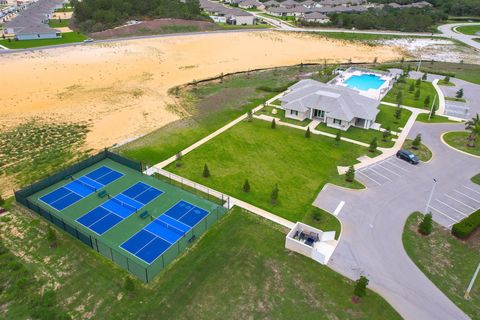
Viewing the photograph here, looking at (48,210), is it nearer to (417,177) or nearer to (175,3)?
(417,177)

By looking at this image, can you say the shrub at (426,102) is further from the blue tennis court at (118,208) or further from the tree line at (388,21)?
the tree line at (388,21)

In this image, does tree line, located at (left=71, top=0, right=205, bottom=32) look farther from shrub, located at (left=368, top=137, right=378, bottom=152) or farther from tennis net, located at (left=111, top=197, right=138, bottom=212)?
shrub, located at (left=368, top=137, right=378, bottom=152)

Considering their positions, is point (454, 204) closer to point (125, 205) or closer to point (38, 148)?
point (125, 205)

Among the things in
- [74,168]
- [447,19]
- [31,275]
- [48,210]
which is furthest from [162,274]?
[447,19]

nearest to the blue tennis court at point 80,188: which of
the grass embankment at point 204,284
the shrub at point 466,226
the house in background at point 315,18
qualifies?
the grass embankment at point 204,284

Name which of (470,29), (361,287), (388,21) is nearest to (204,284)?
(361,287)

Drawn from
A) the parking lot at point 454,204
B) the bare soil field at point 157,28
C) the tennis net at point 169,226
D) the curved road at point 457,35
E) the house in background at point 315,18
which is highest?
the house in background at point 315,18
